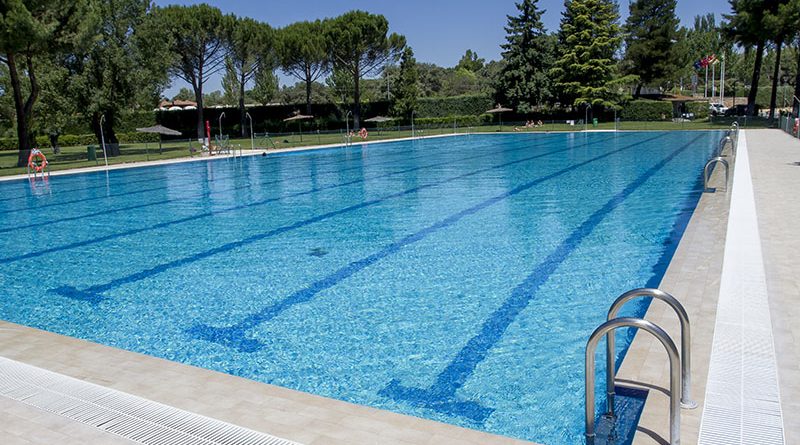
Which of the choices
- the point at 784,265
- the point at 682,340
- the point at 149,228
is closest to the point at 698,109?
the point at 149,228

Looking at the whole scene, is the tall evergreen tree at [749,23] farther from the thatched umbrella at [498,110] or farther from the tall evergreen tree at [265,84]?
the tall evergreen tree at [265,84]

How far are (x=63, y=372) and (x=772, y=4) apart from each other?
43.5 metres

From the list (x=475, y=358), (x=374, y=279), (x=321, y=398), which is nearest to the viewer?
(x=321, y=398)

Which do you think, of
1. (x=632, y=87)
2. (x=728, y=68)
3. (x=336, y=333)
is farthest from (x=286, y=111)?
(x=728, y=68)

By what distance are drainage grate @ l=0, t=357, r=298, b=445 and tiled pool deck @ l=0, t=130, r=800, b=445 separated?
0.08 metres

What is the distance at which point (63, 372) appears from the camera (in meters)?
4.34

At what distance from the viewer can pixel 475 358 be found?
522 centimetres

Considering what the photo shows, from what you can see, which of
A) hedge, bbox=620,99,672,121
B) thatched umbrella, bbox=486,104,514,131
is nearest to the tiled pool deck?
hedge, bbox=620,99,672,121

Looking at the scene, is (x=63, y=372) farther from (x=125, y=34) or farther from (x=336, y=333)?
(x=125, y=34)

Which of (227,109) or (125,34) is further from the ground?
(125,34)

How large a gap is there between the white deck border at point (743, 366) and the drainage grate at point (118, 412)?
2.25 m

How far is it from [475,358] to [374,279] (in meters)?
2.60

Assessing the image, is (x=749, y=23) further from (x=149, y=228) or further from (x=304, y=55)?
(x=149, y=228)

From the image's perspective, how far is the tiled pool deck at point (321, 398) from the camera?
3.24 meters
